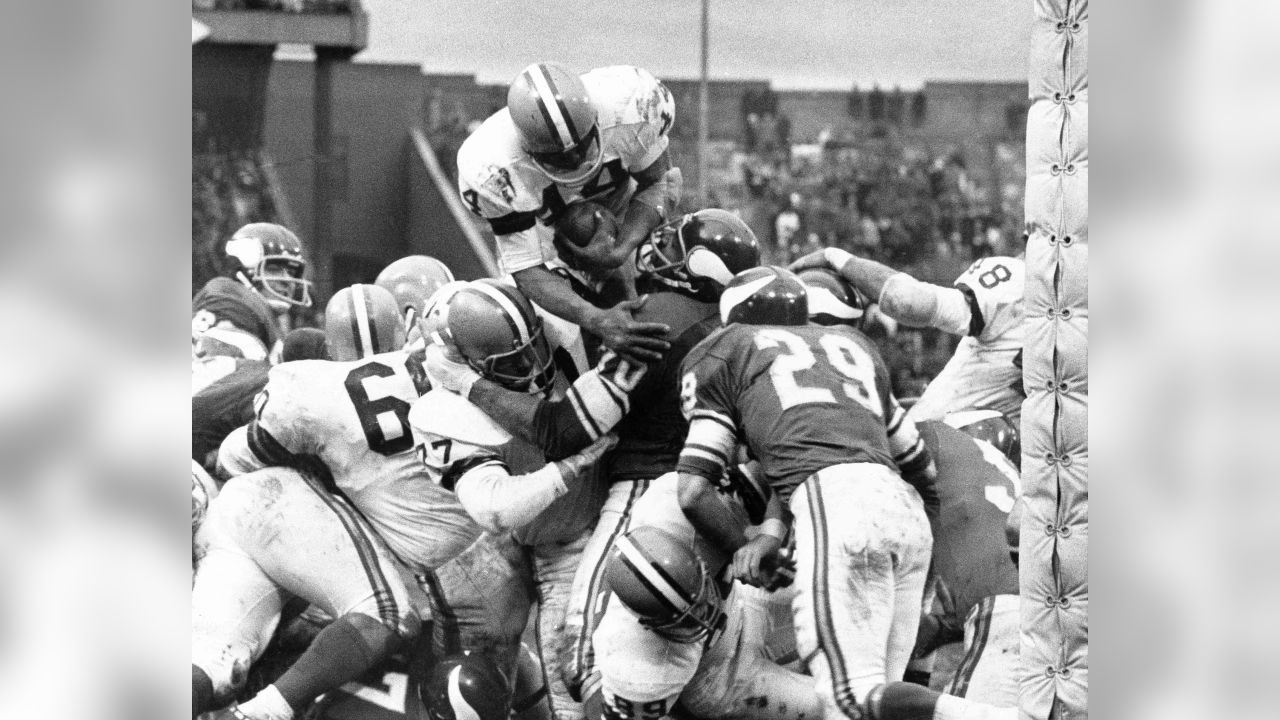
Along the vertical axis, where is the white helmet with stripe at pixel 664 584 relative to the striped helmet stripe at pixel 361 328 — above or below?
below

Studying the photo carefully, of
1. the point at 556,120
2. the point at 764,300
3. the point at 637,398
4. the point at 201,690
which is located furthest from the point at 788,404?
the point at 201,690

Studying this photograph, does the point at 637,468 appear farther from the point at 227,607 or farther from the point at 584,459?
the point at 227,607

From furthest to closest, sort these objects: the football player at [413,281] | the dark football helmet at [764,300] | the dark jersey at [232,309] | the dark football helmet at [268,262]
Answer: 1. the dark football helmet at [268,262]
2. the dark jersey at [232,309]
3. the football player at [413,281]
4. the dark football helmet at [764,300]

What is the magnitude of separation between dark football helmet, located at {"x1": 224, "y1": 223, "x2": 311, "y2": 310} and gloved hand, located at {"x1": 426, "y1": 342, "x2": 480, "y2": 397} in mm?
2273

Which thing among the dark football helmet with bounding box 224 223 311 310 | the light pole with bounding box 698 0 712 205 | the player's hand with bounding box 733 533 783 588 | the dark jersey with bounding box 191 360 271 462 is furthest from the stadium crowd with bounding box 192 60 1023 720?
the light pole with bounding box 698 0 712 205

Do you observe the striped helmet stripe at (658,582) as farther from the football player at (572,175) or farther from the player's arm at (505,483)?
the football player at (572,175)

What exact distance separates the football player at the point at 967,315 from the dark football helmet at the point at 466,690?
5.35 ft

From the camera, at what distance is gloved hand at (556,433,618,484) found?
157 inches

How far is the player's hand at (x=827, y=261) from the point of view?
4.65 metres

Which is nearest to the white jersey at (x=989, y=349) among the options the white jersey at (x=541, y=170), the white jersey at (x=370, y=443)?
the white jersey at (x=541, y=170)

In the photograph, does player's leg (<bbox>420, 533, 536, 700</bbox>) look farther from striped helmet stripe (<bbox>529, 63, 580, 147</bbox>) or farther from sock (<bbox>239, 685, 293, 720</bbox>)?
striped helmet stripe (<bbox>529, 63, 580, 147</bbox>)

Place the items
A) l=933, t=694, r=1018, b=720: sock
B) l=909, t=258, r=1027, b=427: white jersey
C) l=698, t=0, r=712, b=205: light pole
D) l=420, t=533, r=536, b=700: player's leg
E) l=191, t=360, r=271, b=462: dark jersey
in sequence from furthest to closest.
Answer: l=698, t=0, r=712, b=205: light pole → l=191, t=360, r=271, b=462: dark jersey → l=909, t=258, r=1027, b=427: white jersey → l=420, t=533, r=536, b=700: player's leg → l=933, t=694, r=1018, b=720: sock
